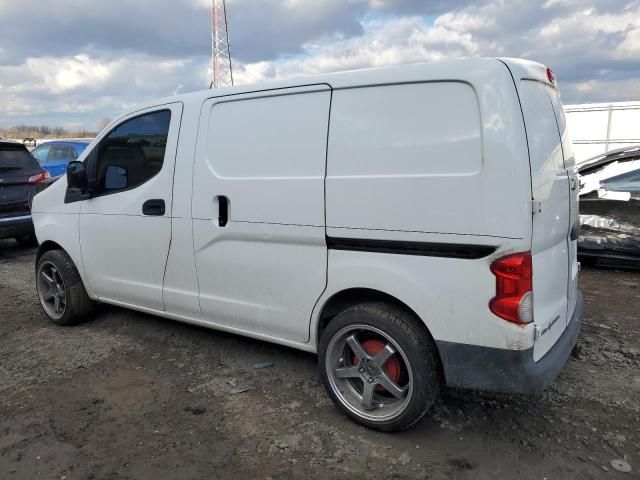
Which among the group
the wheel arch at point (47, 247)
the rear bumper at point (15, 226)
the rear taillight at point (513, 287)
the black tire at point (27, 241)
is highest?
the rear taillight at point (513, 287)

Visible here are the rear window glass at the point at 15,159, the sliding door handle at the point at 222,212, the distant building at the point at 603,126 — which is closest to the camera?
the sliding door handle at the point at 222,212

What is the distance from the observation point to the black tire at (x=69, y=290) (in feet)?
15.4

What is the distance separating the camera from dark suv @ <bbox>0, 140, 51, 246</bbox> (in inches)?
307

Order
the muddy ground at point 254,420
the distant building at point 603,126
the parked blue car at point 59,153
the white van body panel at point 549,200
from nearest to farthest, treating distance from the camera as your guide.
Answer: the white van body panel at point 549,200 → the muddy ground at point 254,420 → the parked blue car at point 59,153 → the distant building at point 603,126

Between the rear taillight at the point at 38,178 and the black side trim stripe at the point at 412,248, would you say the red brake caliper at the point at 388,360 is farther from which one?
the rear taillight at the point at 38,178

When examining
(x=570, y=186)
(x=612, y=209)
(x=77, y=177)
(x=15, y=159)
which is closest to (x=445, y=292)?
(x=570, y=186)

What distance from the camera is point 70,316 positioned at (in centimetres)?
477

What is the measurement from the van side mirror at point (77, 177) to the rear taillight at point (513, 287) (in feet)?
11.0

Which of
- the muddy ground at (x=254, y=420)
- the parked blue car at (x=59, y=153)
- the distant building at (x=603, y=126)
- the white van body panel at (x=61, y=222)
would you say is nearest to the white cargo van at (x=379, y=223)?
the muddy ground at (x=254, y=420)

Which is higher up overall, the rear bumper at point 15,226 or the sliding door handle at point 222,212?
the sliding door handle at point 222,212

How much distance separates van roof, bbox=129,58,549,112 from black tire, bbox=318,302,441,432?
1226mm

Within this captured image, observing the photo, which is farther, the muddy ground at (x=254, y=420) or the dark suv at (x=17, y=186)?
the dark suv at (x=17, y=186)

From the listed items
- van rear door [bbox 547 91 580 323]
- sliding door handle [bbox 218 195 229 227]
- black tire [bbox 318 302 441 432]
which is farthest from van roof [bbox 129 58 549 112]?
black tire [bbox 318 302 441 432]

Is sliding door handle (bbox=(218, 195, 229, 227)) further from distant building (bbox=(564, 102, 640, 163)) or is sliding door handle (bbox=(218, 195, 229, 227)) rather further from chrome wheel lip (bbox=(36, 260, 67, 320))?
distant building (bbox=(564, 102, 640, 163))
